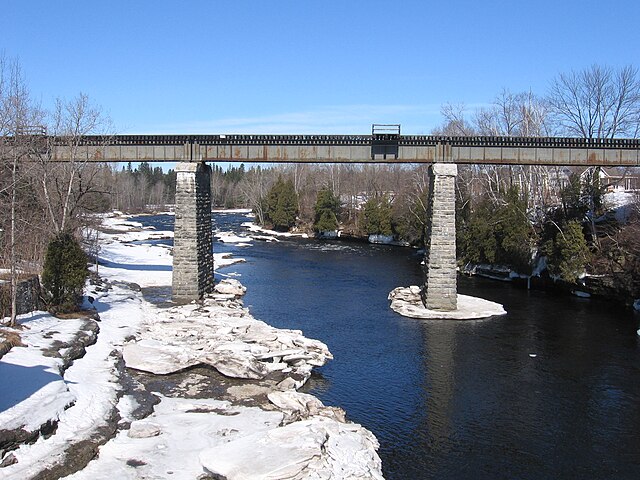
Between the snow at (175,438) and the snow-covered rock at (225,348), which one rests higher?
the snow-covered rock at (225,348)

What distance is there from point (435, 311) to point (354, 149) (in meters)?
11.4

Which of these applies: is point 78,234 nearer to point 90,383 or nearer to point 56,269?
point 56,269

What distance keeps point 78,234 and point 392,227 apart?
4402cm

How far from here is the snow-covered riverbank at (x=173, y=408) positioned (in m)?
14.6

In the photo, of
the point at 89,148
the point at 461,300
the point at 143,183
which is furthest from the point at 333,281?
the point at 143,183

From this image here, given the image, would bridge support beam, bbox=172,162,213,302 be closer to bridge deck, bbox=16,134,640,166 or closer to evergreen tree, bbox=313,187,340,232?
bridge deck, bbox=16,134,640,166

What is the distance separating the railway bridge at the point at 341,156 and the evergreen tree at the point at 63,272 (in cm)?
846

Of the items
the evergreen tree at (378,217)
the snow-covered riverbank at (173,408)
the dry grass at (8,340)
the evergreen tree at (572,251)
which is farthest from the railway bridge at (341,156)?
the evergreen tree at (378,217)

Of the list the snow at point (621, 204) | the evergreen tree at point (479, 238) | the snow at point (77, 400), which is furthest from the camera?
→ the evergreen tree at point (479, 238)

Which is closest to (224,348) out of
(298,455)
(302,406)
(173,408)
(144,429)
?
(173,408)

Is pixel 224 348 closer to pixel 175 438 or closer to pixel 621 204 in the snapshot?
pixel 175 438

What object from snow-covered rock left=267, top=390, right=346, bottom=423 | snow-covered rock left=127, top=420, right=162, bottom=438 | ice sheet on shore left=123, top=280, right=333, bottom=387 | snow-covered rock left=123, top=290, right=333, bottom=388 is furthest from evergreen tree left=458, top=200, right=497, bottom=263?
snow-covered rock left=127, top=420, right=162, bottom=438

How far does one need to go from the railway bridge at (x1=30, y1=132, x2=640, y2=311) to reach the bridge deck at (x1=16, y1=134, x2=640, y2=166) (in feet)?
0.20

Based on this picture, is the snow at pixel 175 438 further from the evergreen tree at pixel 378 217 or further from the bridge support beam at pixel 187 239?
the evergreen tree at pixel 378 217
